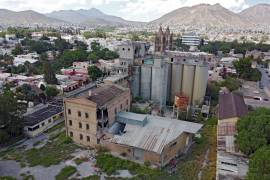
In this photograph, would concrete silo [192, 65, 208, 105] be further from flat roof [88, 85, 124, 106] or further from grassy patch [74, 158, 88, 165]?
grassy patch [74, 158, 88, 165]

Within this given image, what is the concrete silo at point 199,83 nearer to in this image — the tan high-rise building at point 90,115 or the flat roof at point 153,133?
the flat roof at point 153,133

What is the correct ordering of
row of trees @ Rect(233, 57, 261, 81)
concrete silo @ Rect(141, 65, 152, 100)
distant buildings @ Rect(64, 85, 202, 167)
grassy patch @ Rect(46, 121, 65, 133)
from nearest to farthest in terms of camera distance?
distant buildings @ Rect(64, 85, 202, 167)
grassy patch @ Rect(46, 121, 65, 133)
concrete silo @ Rect(141, 65, 152, 100)
row of trees @ Rect(233, 57, 261, 81)

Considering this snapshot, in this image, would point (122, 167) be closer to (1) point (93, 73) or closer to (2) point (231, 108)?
(2) point (231, 108)

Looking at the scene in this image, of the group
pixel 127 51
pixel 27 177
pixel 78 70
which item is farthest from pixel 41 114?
pixel 78 70

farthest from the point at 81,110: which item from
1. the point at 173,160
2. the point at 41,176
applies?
the point at 173,160

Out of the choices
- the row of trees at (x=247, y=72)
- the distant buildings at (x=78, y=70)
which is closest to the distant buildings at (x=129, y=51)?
the distant buildings at (x=78, y=70)

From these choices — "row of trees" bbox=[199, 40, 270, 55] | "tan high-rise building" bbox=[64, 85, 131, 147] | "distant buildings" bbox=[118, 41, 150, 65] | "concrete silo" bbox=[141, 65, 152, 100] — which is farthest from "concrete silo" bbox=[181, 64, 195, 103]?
"row of trees" bbox=[199, 40, 270, 55]
